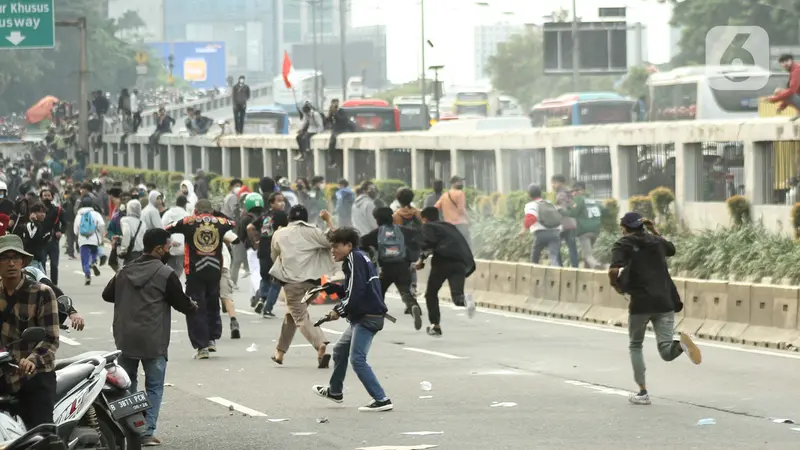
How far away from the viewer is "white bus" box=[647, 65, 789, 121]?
4806 centimetres

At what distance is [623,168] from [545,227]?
8.95 m

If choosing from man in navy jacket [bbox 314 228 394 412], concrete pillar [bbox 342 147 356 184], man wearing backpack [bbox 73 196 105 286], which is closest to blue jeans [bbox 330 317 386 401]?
man in navy jacket [bbox 314 228 394 412]

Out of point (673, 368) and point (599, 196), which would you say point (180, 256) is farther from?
point (599, 196)

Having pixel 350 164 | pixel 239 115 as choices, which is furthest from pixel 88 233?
pixel 239 115

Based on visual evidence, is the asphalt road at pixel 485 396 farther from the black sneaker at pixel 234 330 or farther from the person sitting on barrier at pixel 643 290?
the person sitting on barrier at pixel 643 290

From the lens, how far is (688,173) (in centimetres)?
3186

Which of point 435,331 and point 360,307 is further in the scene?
point 435,331

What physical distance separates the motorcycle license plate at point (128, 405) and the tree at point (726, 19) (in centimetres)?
6241

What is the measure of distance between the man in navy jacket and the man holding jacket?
81.1 inches

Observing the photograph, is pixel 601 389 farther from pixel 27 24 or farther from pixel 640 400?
pixel 27 24

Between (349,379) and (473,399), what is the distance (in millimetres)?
2026

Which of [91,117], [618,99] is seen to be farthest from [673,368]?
[91,117]

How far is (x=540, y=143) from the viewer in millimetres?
38906

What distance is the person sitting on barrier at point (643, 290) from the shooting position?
14.3 metres
